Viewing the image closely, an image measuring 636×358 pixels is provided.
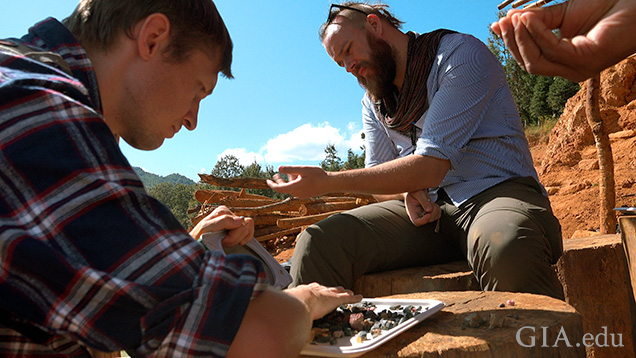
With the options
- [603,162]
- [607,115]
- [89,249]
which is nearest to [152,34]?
[89,249]

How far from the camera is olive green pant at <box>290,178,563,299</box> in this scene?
2396 mm

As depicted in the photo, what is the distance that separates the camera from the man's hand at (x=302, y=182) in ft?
8.97

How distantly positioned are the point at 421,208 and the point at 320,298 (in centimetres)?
157

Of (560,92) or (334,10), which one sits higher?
(334,10)

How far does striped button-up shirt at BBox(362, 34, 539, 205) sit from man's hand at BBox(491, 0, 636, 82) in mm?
1338

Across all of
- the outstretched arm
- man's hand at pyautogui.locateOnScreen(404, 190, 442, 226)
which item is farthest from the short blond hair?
man's hand at pyautogui.locateOnScreen(404, 190, 442, 226)

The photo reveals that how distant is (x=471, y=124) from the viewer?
118 inches

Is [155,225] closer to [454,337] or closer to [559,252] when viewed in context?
[454,337]

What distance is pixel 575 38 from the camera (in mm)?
1515

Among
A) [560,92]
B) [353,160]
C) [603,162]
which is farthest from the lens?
[353,160]

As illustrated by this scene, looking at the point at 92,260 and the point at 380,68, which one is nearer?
the point at 92,260

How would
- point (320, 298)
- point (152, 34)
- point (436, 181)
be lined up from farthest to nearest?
point (436, 181)
point (320, 298)
point (152, 34)

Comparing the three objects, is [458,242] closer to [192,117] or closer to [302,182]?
[302,182]

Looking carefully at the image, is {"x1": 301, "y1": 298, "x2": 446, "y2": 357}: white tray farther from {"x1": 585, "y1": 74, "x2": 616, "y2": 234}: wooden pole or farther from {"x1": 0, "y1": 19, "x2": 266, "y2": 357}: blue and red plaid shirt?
{"x1": 585, "y1": 74, "x2": 616, "y2": 234}: wooden pole
